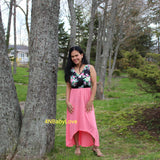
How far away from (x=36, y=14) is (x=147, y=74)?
279 centimetres

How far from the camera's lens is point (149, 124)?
16.3 ft

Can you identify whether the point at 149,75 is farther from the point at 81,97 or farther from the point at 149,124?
the point at 81,97

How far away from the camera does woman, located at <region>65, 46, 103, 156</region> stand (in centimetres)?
308

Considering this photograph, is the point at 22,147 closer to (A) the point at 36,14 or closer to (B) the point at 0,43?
(B) the point at 0,43

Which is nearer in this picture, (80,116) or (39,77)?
(39,77)

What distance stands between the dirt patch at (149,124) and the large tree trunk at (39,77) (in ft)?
8.71

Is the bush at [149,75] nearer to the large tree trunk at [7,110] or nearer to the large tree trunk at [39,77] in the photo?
the large tree trunk at [39,77]

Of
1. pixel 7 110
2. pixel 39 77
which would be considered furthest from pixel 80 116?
pixel 7 110

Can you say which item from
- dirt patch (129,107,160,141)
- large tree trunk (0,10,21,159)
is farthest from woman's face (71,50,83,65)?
dirt patch (129,107,160,141)

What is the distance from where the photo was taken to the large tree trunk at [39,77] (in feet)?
9.43

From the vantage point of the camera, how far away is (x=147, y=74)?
4.30m

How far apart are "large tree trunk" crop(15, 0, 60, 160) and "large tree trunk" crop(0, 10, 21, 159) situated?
0.15m

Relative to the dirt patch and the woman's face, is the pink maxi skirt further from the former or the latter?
the dirt patch

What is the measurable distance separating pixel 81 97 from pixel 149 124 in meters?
2.80
